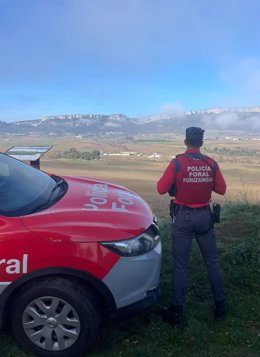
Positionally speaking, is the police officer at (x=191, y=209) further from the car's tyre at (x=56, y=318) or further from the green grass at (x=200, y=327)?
the car's tyre at (x=56, y=318)

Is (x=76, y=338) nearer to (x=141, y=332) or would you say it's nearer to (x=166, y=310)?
(x=141, y=332)

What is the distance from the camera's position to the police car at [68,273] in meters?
2.94

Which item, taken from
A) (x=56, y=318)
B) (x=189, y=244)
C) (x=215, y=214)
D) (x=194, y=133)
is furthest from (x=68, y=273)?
(x=194, y=133)

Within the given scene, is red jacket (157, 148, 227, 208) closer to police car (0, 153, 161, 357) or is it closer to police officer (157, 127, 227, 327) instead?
police officer (157, 127, 227, 327)

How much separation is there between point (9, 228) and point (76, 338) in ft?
3.24

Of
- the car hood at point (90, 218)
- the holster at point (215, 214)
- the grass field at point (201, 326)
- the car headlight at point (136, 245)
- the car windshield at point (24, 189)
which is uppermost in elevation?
the car windshield at point (24, 189)

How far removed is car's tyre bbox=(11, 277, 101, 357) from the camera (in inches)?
117

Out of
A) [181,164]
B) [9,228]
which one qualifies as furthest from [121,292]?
[181,164]

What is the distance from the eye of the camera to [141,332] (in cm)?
350

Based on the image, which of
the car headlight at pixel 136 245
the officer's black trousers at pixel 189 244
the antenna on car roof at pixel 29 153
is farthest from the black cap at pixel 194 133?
the antenna on car roof at pixel 29 153

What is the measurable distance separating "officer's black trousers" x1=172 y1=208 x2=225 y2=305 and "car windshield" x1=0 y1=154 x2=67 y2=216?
1160 mm

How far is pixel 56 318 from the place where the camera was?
3014 millimetres

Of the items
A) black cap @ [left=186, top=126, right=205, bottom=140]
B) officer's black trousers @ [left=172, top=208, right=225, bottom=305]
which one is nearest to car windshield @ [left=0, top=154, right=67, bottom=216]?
officer's black trousers @ [left=172, top=208, right=225, bottom=305]

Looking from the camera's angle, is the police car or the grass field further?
the grass field
